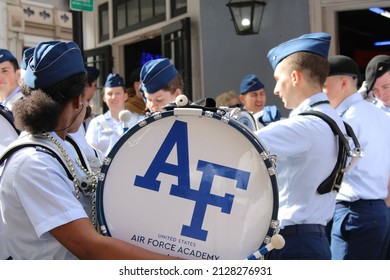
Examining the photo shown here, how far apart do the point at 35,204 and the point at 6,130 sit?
1574 mm

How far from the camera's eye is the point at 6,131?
355 cm

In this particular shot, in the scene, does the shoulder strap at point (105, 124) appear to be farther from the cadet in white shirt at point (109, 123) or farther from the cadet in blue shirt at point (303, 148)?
the cadet in blue shirt at point (303, 148)

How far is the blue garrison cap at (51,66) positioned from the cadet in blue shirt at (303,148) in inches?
33.0

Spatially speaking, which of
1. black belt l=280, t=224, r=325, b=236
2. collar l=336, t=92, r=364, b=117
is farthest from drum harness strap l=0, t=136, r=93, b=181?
collar l=336, t=92, r=364, b=117

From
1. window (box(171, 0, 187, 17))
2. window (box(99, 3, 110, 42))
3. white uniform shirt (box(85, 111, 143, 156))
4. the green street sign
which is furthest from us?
window (box(99, 3, 110, 42))

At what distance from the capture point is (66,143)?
2.34 meters

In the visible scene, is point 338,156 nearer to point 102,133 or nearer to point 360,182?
point 360,182

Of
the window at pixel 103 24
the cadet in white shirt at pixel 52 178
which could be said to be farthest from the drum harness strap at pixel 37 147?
the window at pixel 103 24

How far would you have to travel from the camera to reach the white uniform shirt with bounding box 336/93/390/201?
13.5 feet

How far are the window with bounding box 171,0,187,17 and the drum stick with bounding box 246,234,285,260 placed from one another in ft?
24.4

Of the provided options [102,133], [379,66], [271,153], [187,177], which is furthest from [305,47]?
[102,133]

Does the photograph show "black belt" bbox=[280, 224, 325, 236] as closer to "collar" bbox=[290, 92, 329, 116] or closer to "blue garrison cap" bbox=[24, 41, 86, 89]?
"collar" bbox=[290, 92, 329, 116]

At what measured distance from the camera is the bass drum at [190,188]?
215cm
